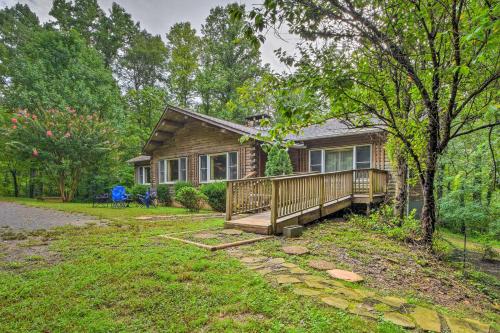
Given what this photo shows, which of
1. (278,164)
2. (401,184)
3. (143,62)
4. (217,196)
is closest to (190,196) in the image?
(217,196)

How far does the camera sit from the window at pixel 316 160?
10.8m

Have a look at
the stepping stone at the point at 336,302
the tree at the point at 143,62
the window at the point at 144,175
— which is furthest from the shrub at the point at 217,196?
the tree at the point at 143,62

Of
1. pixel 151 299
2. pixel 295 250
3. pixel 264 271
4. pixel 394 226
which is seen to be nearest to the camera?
pixel 151 299

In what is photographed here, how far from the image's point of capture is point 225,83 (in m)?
21.4

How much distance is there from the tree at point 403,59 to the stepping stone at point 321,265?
1.98 metres

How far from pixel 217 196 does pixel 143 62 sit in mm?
19242

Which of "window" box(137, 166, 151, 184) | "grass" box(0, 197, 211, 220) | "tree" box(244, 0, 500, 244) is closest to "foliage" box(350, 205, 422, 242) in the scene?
"tree" box(244, 0, 500, 244)

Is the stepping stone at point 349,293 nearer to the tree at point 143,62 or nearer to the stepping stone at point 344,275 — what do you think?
the stepping stone at point 344,275

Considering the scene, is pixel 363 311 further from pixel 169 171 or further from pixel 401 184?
pixel 169 171

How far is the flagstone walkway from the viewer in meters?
2.18

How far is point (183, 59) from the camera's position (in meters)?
21.6

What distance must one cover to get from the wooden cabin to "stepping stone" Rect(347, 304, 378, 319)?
4.48 metres

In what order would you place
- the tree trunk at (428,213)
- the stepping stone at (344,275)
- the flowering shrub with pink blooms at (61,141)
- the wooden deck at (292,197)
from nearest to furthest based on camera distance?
the stepping stone at (344,275) → the tree trunk at (428,213) → the wooden deck at (292,197) → the flowering shrub with pink blooms at (61,141)

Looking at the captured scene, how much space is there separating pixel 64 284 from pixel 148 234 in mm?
2473
